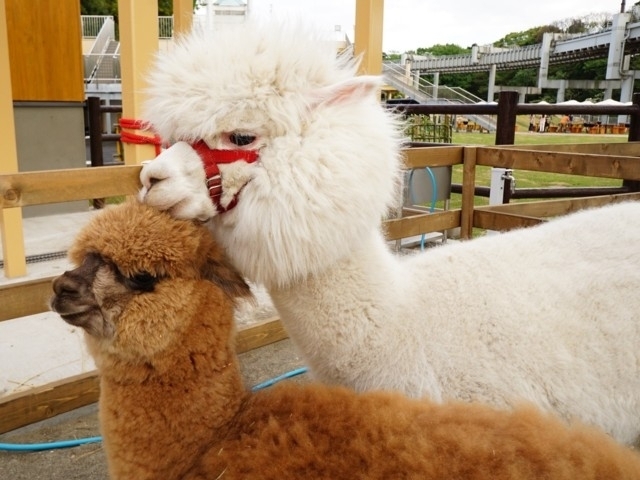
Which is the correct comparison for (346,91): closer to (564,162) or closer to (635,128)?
(564,162)

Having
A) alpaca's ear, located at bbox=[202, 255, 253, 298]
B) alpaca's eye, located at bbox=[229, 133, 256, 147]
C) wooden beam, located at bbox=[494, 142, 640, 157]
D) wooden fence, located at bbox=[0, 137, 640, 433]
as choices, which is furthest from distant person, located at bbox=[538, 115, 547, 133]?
alpaca's ear, located at bbox=[202, 255, 253, 298]

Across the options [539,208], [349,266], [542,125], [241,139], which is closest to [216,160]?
[241,139]

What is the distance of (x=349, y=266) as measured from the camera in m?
1.68

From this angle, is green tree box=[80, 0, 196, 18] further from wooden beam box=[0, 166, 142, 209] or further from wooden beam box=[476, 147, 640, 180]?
wooden beam box=[0, 166, 142, 209]

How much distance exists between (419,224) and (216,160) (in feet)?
9.17

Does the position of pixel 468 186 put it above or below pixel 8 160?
below

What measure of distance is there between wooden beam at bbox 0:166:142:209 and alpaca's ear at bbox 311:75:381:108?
121 cm

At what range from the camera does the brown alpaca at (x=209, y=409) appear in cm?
110

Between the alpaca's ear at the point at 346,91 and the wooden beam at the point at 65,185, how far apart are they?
3.98 ft

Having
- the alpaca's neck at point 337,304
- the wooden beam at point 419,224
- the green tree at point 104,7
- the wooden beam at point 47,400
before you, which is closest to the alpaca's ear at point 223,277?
the alpaca's neck at point 337,304

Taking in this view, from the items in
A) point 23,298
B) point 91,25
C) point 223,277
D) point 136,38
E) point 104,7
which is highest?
point 104,7

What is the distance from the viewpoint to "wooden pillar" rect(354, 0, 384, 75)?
15.6 feet

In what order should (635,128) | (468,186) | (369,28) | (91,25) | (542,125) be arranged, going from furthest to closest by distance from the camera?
(542,125) < (91,25) < (635,128) < (369,28) < (468,186)

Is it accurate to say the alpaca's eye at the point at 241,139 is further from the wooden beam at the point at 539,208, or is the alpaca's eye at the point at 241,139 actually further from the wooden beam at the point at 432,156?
the wooden beam at the point at 539,208
